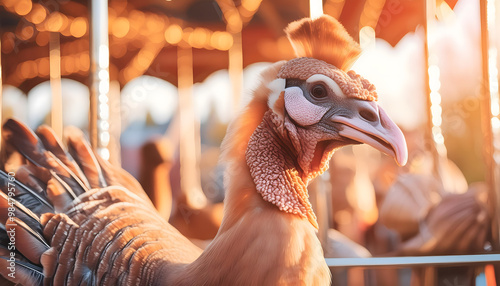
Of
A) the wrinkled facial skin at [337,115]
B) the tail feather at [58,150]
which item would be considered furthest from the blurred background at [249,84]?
the wrinkled facial skin at [337,115]

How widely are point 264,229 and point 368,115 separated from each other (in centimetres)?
45

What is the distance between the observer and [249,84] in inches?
79.4

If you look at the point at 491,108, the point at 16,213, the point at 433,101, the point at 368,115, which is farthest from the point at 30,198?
the point at 491,108

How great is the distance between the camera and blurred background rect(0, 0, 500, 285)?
2.07 meters

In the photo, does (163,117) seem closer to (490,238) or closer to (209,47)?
(209,47)

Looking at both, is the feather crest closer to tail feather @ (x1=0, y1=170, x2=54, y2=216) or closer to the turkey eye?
the turkey eye

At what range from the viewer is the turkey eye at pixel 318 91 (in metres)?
1.42

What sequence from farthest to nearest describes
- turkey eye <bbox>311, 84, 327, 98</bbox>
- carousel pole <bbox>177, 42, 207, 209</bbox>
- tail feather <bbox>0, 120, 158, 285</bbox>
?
1. carousel pole <bbox>177, 42, 207, 209</bbox>
2. tail feather <bbox>0, 120, 158, 285</bbox>
3. turkey eye <bbox>311, 84, 327, 98</bbox>

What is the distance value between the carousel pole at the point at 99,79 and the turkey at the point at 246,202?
21 cm

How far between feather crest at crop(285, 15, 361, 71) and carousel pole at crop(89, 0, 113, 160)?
99 centimetres

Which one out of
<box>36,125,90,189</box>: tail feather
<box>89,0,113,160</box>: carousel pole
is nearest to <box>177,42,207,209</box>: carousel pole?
<box>89,0,113,160</box>: carousel pole

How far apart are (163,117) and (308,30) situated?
0.85 m

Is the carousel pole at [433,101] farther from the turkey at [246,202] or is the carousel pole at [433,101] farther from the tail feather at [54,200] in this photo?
the tail feather at [54,200]

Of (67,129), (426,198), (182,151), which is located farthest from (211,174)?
(426,198)
